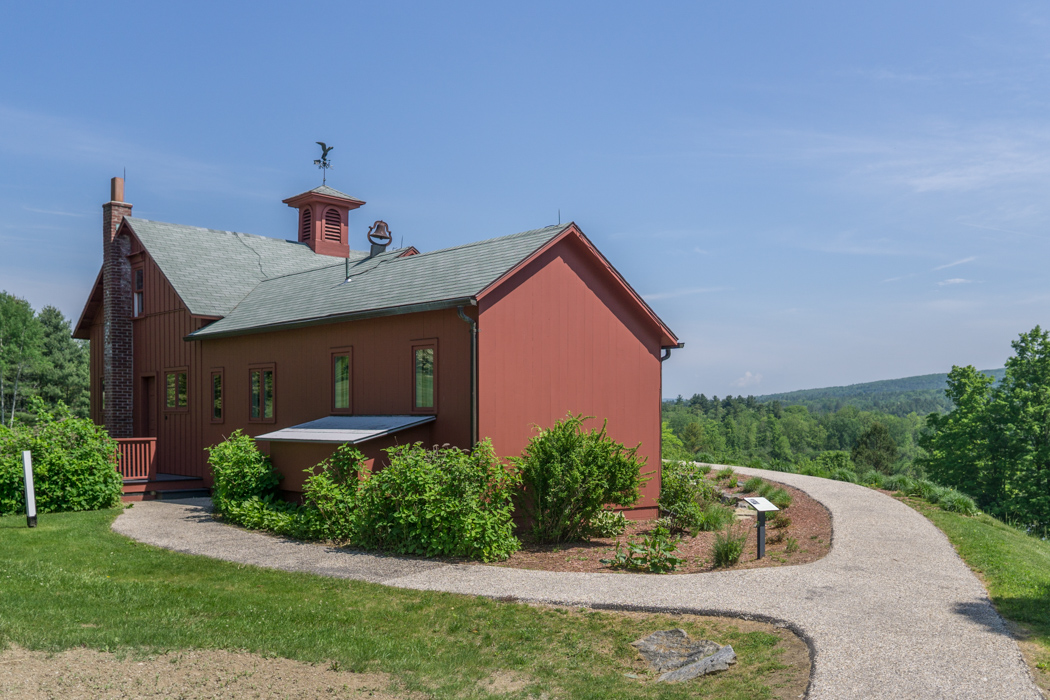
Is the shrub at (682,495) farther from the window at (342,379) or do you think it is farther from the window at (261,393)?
the window at (261,393)

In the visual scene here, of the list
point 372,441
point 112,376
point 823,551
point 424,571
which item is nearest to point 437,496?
point 424,571

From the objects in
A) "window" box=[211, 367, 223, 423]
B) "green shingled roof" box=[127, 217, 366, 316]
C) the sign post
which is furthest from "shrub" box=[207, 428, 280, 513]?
the sign post

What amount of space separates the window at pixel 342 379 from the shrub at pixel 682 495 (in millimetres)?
6450

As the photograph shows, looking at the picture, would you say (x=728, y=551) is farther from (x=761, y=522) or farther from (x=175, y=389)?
(x=175, y=389)

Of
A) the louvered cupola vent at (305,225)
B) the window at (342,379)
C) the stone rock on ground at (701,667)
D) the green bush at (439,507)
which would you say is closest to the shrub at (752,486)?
the green bush at (439,507)

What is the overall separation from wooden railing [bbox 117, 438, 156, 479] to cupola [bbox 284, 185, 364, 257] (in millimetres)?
9434

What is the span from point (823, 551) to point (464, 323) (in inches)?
263

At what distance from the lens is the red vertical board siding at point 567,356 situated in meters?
13.9

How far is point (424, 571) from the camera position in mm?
10547

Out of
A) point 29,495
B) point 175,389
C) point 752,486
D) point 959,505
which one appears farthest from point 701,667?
point 175,389

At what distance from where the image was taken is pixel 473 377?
44.5 ft

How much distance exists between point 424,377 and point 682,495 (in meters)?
5.26

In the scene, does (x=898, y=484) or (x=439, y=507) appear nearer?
(x=439, y=507)

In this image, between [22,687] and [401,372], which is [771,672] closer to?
[22,687]
